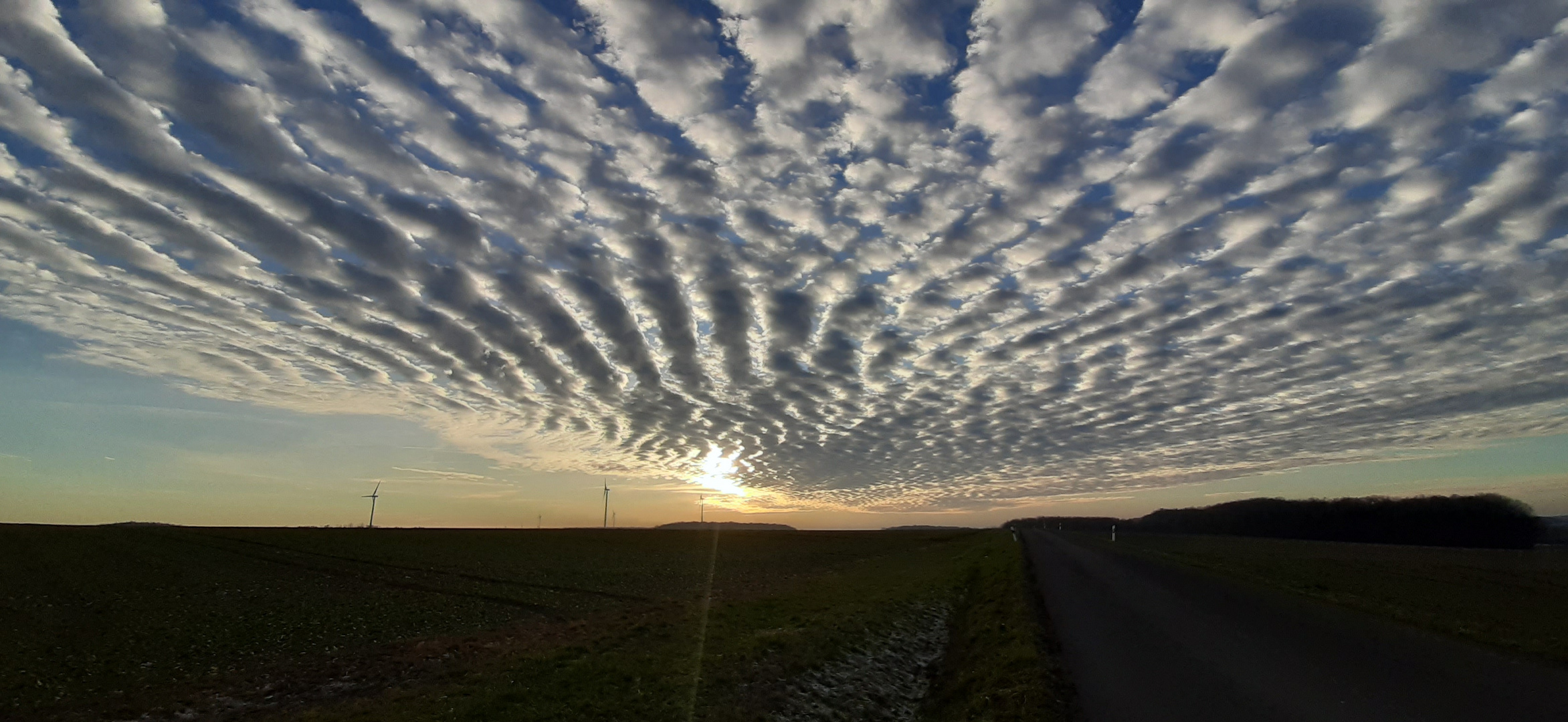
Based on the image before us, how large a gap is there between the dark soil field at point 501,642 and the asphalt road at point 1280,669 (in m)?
1.49

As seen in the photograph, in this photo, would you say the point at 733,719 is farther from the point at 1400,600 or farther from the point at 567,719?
the point at 1400,600

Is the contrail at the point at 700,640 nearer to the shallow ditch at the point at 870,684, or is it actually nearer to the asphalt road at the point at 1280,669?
the shallow ditch at the point at 870,684

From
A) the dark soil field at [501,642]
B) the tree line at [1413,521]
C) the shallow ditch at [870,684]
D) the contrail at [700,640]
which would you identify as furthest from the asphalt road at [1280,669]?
the tree line at [1413,521]

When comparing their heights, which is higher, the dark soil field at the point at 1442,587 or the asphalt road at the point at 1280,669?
the asphalt road at the point at 1280,669

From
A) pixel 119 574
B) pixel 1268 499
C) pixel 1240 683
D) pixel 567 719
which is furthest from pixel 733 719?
Result: pixel 1268 499

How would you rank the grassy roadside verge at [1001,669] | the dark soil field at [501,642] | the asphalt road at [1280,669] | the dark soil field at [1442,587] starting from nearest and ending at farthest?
the asphalt road at [1280,669]
the grassy roadside verge at [1001,669]
the dark soil field at [501,642]
the dark soil field at [1442,587]

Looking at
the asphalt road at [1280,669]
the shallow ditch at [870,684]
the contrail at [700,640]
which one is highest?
the asphalt road at [1280,669]

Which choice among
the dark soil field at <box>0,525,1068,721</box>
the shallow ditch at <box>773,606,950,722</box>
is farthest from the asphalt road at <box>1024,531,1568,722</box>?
the shallow ditch at <box>773,606,950,722</box>

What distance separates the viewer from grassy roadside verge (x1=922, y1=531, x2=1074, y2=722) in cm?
1331

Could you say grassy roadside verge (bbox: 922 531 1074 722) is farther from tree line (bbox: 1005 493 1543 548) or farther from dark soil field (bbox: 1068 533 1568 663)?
tree line (bbox: 1005 493 1543 548)

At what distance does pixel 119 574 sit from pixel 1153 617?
5799 centimetres

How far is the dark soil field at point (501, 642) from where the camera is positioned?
1547 centimetres

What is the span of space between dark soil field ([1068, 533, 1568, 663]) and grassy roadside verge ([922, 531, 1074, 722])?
464 inches

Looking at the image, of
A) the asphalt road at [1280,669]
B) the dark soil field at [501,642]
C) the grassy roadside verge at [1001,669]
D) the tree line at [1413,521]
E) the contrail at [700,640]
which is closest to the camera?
the asphalt road at [1280,669]
